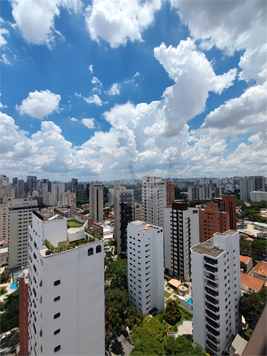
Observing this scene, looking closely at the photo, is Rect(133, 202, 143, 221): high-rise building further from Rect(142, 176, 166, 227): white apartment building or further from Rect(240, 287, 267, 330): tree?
Rect(240, 287, 267, 330): tree

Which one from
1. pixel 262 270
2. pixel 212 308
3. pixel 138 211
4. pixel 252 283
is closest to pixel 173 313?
pixel 212 308

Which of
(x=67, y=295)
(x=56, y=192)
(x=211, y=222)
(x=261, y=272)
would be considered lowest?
(x=261, y=272)

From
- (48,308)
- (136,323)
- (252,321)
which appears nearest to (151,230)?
(136,323)

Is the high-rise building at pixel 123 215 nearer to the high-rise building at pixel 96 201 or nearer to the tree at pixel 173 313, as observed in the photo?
the tree at pixel 173 313

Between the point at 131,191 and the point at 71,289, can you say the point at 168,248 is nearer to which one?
the point at 131,191

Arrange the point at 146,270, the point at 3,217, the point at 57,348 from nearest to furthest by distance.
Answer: the point at 57,348, the point at 146,270, the point at 3,217

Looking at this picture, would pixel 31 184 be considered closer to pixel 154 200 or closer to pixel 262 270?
pixel 154 200

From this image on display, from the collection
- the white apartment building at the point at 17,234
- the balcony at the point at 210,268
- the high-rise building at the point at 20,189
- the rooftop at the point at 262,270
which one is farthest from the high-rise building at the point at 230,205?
the high-rise building at the point at 20,189
